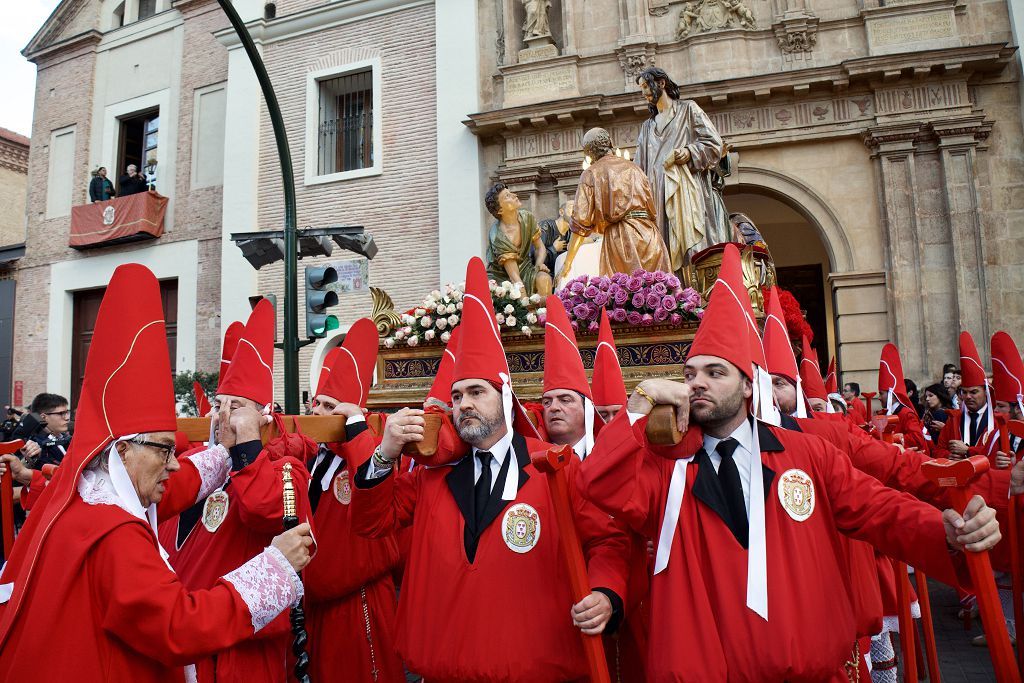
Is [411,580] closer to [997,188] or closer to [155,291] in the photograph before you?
[155,291]

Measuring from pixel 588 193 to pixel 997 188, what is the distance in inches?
358

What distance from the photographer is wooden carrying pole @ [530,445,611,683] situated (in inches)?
91.7

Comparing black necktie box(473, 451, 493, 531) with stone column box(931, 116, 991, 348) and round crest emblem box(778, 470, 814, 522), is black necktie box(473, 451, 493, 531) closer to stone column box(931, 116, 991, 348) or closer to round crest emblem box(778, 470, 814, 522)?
round crest emblem box(778, 470, 814, 522)

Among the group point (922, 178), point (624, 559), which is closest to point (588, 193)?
point (624, 559)

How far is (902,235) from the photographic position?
12875 mm

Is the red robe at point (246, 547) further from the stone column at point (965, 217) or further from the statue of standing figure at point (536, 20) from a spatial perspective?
the statue of standing figure at point (536, 20)

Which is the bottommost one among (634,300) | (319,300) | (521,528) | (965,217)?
(521,528)

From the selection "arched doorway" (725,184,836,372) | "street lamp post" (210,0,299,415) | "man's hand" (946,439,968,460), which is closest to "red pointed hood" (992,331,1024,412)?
"man's hand" (946,439,968,460)

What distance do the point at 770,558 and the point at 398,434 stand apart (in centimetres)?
129

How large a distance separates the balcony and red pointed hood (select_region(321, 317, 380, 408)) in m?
16.6

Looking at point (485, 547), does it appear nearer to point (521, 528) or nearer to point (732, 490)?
point (521, 528)

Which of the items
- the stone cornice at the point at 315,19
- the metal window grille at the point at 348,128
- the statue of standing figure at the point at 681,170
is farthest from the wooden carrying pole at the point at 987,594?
the stone cornice at the point at 315,19

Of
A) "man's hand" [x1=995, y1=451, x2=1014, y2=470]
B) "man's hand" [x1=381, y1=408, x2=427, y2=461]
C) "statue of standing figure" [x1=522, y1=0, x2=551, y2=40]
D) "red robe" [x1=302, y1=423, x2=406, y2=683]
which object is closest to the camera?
"man's hand" [x1=381, y1=408, x2=427, y2=461]

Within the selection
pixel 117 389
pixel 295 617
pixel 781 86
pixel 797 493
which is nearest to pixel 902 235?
pixel 781 86
